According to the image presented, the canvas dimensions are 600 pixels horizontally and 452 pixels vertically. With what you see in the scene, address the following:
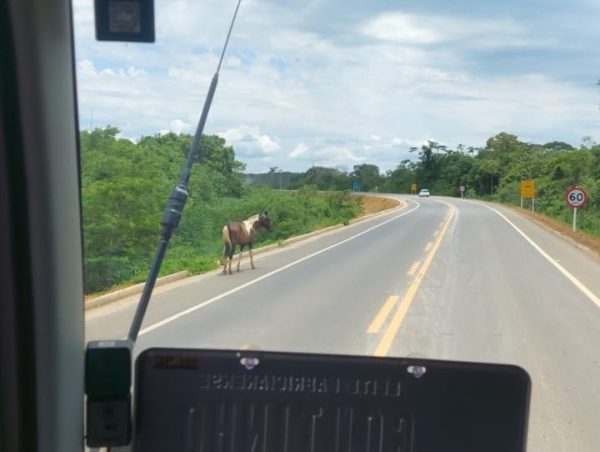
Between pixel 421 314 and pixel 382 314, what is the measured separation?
1.79 ft

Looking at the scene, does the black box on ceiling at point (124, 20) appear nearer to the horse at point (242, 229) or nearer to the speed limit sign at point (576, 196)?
the horse at point (242, 229)

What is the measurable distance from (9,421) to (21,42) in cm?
113

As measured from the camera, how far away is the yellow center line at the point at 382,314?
9.41 metres

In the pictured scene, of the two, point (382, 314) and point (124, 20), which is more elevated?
point (124, 20)

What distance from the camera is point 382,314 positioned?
10.4 meters

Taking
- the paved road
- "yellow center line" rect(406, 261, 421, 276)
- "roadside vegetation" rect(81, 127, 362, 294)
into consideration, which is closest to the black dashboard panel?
"roadside vegetation" rect(81, 127, 362, 294)

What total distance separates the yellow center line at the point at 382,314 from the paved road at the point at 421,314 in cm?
2

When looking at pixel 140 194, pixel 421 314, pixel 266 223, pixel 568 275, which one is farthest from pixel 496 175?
pixel 140 194

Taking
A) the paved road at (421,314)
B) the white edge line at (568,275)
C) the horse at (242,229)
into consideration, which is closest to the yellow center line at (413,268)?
the paved road at (421,314)

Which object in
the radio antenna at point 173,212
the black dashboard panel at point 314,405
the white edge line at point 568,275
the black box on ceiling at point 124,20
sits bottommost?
the white edge line at point 568,275

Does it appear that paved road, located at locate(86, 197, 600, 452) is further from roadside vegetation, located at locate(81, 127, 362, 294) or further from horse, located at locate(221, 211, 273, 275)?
roadside vegetation, located at locate(81, 127, 362, 294)

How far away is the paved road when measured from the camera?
6828mm

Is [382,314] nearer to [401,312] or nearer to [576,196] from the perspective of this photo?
[401,312]

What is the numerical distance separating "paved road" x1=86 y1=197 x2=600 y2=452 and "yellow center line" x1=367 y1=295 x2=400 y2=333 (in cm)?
2
